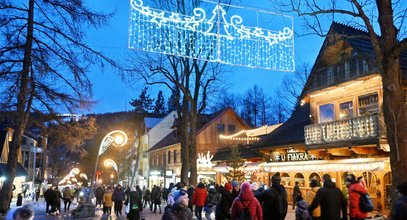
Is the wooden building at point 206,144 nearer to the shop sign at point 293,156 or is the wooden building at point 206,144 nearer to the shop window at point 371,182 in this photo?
the shop sign at point 293,156

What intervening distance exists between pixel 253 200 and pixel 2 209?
927 centimetres

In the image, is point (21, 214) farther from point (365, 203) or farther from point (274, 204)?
point (365, 203)

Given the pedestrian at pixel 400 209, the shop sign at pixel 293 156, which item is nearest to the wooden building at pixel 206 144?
the shop sign at pixel 293 156

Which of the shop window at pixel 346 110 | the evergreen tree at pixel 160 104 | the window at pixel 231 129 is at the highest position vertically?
the evergreen tree at pixel 160 104

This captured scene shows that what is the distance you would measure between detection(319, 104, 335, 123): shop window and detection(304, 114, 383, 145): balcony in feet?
3.81

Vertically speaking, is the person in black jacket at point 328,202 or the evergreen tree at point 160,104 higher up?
the evergreen tree at point 160,104

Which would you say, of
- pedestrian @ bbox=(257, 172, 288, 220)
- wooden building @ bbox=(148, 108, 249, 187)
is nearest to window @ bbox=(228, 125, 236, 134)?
wooden building @ bbox=(148, 108, 249, 187)

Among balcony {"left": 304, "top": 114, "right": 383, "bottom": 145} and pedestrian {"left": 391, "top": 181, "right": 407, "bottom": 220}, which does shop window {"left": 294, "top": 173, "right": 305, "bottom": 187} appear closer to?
balcony {"left": 304, "top": 114, "right": 383, "bottom": 145}

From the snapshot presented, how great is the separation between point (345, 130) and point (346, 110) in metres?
1.85

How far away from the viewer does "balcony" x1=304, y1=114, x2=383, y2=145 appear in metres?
18.7

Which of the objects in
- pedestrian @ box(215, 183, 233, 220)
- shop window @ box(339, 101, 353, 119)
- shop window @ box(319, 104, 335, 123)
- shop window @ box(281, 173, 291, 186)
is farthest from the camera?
shop window @ box(281, 173, 291, 186)

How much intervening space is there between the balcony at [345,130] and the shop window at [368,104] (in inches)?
38.8

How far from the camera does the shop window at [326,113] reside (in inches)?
895

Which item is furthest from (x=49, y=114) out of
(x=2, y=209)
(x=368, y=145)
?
(x=368, y=145)
